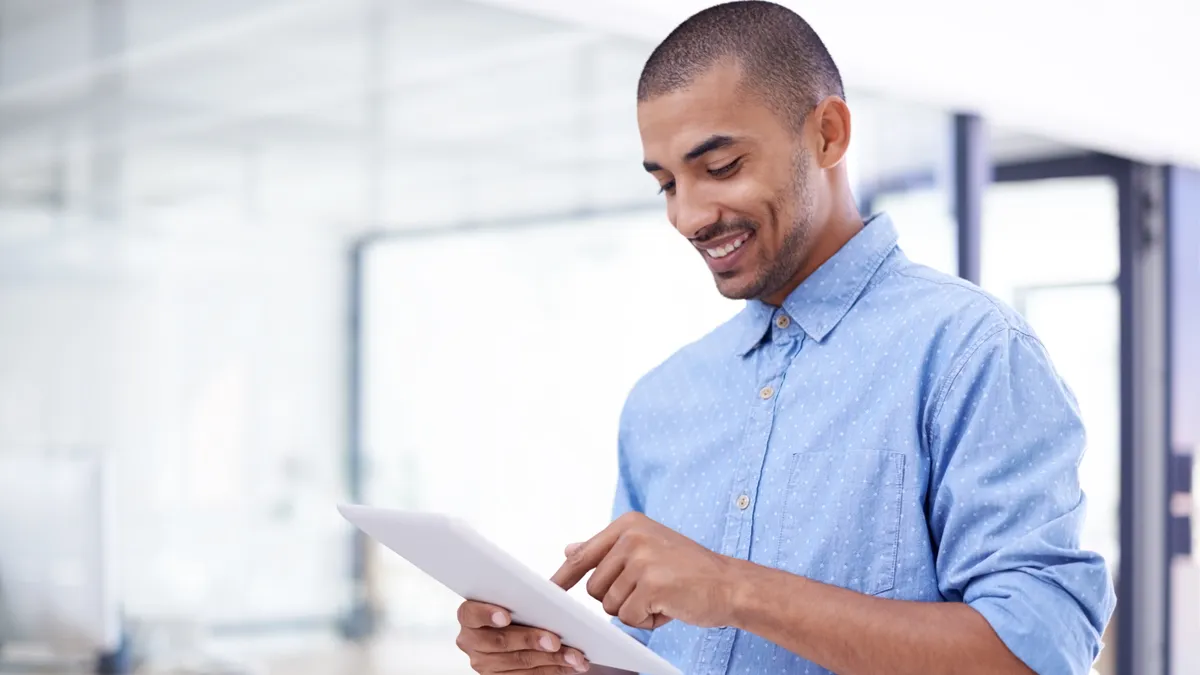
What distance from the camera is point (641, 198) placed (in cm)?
276

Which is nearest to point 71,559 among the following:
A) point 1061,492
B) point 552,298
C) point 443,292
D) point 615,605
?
point 443,292

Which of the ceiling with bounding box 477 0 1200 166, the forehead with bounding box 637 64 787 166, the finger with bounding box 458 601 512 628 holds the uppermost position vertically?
the ceiling with bounding box 477 0 1200 166

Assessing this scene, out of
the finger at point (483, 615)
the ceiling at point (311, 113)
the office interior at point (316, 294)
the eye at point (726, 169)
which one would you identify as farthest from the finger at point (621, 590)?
the ceiling at point (311, 113)

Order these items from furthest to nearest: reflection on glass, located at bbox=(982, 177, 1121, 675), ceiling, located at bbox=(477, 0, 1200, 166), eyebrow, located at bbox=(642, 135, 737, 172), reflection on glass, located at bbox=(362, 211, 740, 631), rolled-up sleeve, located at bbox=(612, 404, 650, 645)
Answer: reflection on glass, located at bbox=(982, 177, 1121, 675)
ceiling, located at bbox=(477, 0, 1200, 166)
reflection on glass, located at bbox=(362, 211, 740, 631)
rolled-up sleeve, located at bbox=(612, 404, 650, 645)
eyebrow, located at bbox=(642, 135, 737, 172)

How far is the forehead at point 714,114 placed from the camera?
3.92 feet

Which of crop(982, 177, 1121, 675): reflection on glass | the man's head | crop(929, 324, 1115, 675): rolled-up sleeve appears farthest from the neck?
crop(982, 177, 1121, 675): reflection on glass

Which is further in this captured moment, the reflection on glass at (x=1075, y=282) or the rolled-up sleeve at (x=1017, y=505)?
the reflection on glass at (x=1075, y=282)

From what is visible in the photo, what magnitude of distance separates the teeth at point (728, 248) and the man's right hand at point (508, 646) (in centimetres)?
40

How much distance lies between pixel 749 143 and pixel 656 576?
431mm

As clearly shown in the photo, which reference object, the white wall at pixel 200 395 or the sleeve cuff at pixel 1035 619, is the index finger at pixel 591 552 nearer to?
the sleeve cuff at pixel 1035 619

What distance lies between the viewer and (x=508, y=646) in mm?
1152

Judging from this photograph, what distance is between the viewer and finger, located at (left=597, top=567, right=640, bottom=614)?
1036 millimetres

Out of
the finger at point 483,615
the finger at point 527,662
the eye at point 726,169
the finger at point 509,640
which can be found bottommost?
the finger at point 527,662

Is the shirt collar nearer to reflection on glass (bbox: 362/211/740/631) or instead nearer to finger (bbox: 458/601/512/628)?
finger (bbox: 458/601/512/628)
